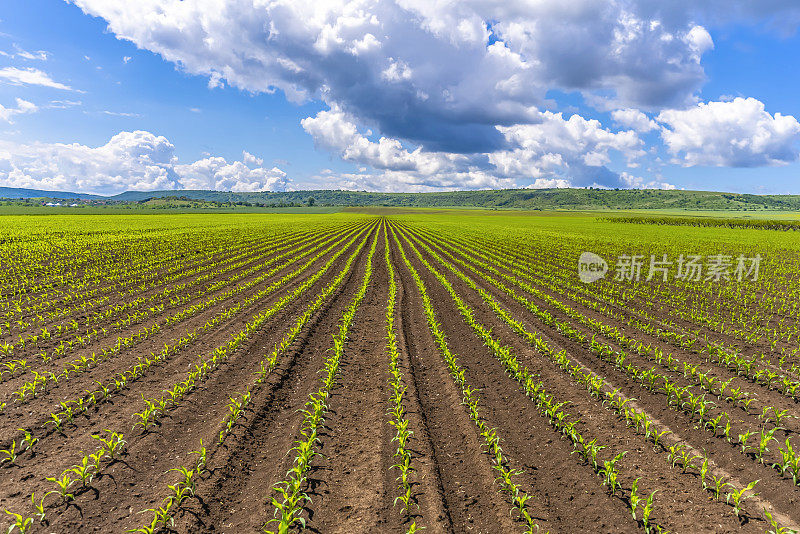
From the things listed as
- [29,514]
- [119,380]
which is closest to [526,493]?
[29,514]

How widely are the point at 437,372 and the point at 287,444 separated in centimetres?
424

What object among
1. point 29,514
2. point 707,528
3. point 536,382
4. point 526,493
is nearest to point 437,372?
point 536,382

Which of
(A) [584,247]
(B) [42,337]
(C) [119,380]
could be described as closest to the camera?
(C) [119,380]

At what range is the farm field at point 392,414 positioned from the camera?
5.03 m

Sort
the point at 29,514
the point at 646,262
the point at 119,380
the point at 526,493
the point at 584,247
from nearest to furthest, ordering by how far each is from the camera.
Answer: the point at 29,514 → the point at 526,493 → the point at 119,380 → the point at 646,262 → the point at 584,247

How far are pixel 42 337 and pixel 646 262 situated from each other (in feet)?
126

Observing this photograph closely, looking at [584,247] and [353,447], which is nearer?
[353,447]

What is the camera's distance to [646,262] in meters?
30.9

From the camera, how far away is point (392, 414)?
7.48 m

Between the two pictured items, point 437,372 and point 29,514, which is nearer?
point 29,514

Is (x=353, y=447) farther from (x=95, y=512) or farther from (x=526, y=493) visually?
(x=95, y=512)

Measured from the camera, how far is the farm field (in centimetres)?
503

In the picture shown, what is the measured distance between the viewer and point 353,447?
253 inches

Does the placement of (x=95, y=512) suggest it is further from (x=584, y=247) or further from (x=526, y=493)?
(x=584, y=247)
